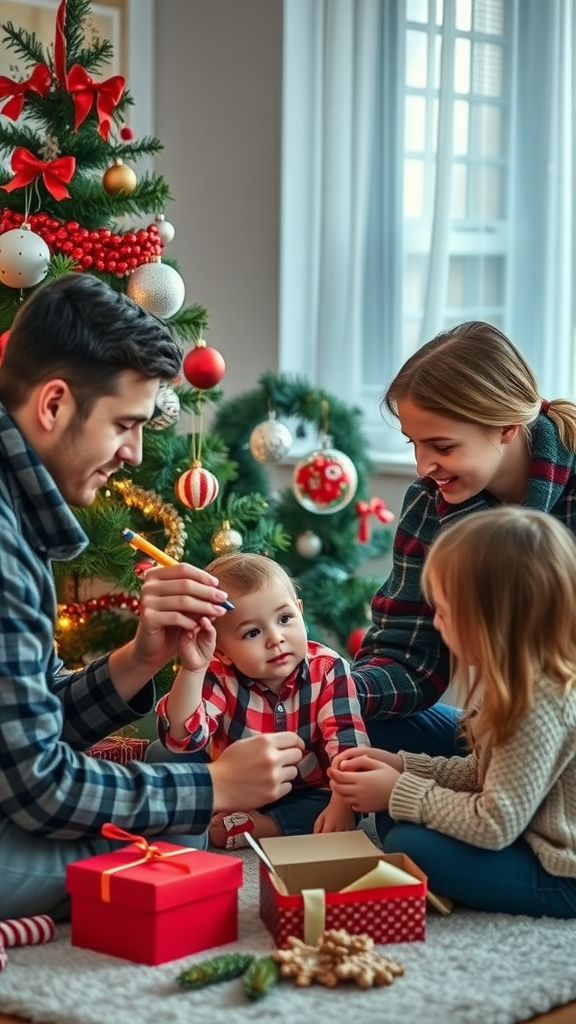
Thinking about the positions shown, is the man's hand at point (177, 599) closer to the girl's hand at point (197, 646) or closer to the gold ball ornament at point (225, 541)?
the girl's hand at point (197, 646)

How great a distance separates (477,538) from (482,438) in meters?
0.37

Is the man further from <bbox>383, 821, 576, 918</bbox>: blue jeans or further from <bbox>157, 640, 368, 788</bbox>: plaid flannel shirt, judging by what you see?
<bbox>157, 640, 368, 788</bbox>: plaid flannel shirt

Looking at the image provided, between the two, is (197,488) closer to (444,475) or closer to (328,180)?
(444,475)

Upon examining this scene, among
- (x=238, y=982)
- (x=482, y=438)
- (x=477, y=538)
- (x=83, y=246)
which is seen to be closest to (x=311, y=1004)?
(x=238, y=982)

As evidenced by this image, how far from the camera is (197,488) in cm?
244

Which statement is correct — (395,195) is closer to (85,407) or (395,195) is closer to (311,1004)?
(85,407)

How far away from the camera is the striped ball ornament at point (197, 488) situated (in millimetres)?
2445

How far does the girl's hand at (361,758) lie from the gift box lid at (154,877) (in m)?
0.29

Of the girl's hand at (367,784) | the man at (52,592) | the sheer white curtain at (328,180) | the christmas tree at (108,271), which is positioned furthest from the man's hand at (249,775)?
the sheer white curtain at (328,180)

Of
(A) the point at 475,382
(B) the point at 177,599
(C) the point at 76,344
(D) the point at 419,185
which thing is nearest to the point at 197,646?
(B) the point at 177,599

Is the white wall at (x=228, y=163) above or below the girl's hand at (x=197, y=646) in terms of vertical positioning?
above

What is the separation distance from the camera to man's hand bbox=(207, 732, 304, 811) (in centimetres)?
168

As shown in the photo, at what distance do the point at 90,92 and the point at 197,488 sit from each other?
2.35 ft

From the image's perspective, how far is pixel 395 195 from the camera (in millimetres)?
3619
